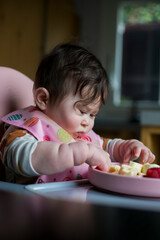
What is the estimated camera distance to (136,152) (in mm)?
904

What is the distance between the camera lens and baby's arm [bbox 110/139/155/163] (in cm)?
90

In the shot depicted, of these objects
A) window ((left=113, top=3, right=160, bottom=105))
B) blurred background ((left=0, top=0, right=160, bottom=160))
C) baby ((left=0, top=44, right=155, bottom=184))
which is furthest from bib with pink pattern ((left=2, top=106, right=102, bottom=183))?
window ((left=113, top=3, right=160, bottom=105))

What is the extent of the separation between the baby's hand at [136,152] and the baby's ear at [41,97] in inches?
10.2

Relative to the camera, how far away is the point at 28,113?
2.92 ft

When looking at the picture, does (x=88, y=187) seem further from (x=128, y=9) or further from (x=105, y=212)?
(x=128, y=9)

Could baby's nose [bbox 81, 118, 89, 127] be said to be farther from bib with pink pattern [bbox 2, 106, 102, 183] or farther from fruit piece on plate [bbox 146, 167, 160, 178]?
fruit piece on plate [bbox 146, 167, 160, 178]

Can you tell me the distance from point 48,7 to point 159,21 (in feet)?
3.83

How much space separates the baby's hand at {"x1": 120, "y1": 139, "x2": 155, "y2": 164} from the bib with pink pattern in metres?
0.15

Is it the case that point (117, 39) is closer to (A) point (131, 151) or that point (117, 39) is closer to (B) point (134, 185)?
(A) point (131, 151)

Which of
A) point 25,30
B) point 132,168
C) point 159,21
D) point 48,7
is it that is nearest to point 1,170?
point 132,168

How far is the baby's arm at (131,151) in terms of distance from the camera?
0.90m

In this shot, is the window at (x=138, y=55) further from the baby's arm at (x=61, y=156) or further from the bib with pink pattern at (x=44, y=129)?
the baby's arm at (x=61, y=156)

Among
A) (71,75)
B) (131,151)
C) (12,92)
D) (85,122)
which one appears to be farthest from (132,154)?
(12,92)

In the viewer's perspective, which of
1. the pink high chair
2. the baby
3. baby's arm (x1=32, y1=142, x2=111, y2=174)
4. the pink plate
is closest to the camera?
the pink plate
